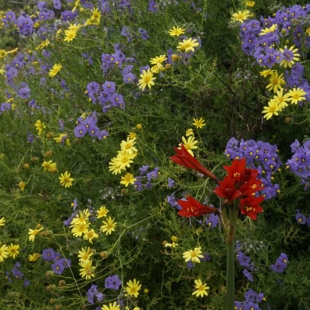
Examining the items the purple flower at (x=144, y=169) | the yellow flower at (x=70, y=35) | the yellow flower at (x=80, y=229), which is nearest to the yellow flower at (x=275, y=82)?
the purple flower at (x=144, y=169)

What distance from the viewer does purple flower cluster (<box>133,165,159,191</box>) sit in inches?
104

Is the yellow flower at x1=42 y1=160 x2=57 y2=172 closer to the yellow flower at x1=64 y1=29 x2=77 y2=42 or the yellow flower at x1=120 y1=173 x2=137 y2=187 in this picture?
the yellow flower at x1=120 y1=173 x2=137 y2=187

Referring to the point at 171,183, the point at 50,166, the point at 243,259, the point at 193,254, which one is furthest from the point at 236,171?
the point at 50,166

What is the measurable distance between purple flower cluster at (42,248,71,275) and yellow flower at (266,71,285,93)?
1.15 m

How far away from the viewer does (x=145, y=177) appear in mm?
2719

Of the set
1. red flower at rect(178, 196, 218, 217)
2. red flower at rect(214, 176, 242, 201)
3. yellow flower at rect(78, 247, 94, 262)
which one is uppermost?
red flower at rect(214, 176, 242, 201)

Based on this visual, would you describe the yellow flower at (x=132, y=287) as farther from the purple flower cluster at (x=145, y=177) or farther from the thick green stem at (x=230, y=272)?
the thick green stem at (x=230, y=272)

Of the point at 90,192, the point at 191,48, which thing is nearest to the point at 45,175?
the point at 90,192

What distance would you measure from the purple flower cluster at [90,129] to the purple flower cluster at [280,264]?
0.94 meters

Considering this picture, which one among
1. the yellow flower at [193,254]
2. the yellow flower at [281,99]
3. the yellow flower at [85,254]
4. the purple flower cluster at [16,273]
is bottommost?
the purple flower cluster at [16,273]

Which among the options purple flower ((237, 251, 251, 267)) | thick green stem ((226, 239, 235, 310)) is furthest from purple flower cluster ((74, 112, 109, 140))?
thick green stem ((226, 239, 235, 310))

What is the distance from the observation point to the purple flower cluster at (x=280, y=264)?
7.93 ft

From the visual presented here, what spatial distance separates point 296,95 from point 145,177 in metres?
0.74

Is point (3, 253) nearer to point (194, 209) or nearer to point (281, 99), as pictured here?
point (281, 99)
